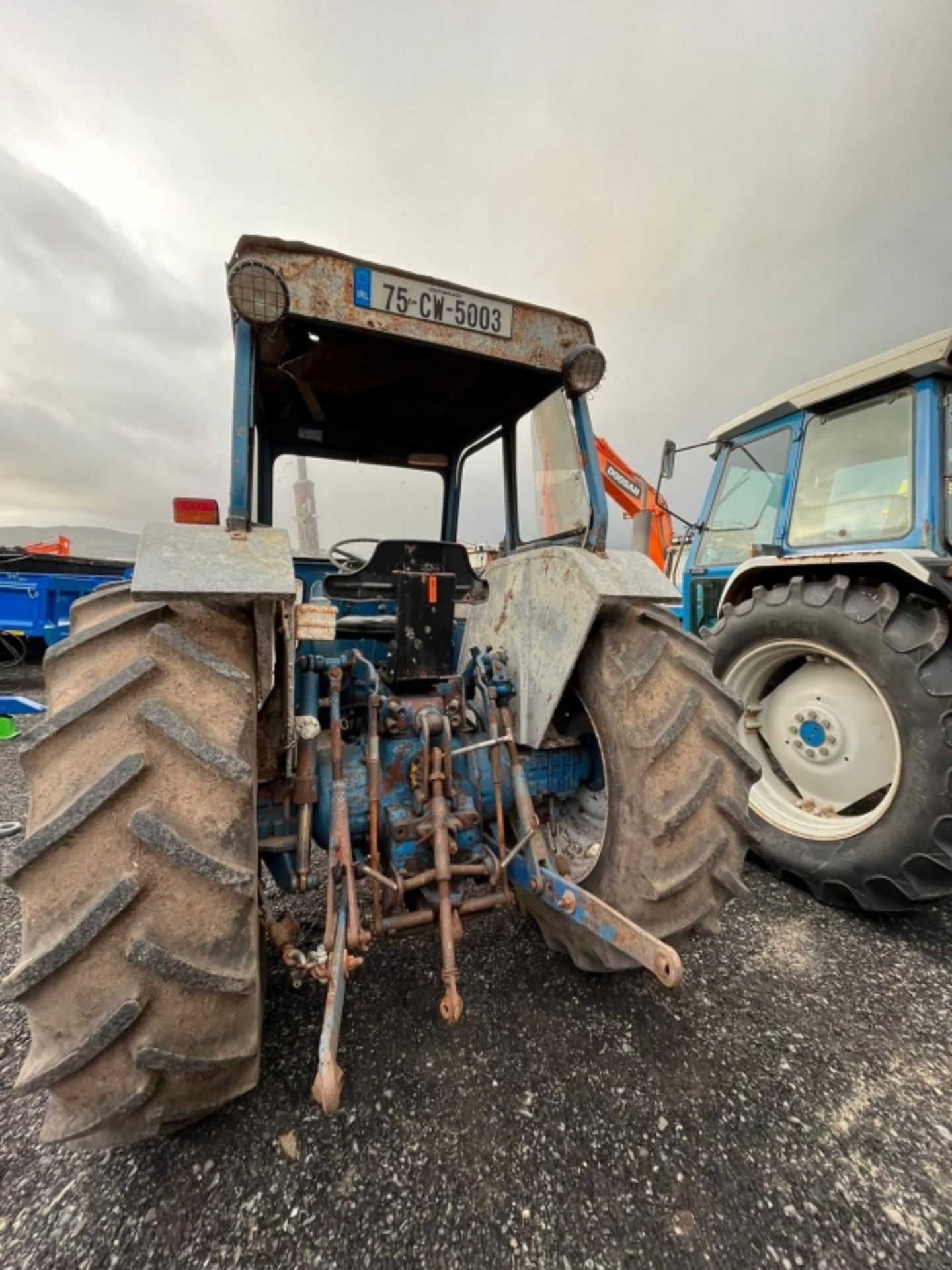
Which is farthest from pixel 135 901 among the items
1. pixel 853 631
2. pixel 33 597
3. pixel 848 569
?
pixel 33 597

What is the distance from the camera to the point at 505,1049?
5.01ft

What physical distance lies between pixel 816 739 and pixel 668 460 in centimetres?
206

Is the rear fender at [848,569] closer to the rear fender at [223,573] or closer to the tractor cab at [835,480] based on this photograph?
the tractor cab at [835,480]

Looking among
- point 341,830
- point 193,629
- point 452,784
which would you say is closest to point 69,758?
point 193,629

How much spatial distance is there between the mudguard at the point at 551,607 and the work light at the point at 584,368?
0.57 meters

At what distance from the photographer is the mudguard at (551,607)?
162cm

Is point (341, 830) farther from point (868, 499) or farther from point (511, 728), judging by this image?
point (868, 499)

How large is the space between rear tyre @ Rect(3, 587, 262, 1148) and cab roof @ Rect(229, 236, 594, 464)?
1066 millimetres

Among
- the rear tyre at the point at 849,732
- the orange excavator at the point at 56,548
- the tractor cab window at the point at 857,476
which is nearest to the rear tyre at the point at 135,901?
the rear tyre at the point at 849,732

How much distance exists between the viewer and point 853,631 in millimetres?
2344

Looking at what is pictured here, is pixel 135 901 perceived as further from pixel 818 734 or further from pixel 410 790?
pixel 818 734

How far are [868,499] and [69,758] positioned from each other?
135 inches

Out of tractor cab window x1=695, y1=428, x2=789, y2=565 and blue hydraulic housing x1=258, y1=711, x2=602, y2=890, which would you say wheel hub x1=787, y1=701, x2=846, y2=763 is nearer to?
tractor cab window x1=695, y1=428, x2=789, y2=565

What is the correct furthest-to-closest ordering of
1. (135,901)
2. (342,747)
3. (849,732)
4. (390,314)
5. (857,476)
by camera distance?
1. (857,476)
2. (849,732)
3. (342,747)
4. (390,314)
5. (135,901)
